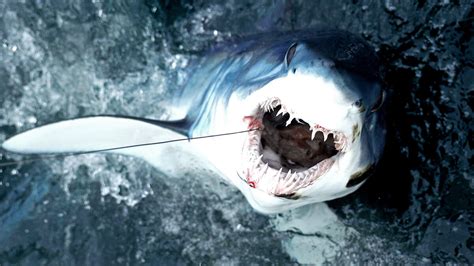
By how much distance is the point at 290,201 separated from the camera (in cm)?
179

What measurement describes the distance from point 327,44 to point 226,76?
0.50 meters

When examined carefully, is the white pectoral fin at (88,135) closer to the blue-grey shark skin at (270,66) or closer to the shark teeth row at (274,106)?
the blue-grey shark skin at (270,66)

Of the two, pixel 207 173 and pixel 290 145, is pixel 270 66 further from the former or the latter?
pixel 207 173

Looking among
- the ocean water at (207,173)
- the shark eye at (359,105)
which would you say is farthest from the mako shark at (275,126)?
the ocean water at (207,173)

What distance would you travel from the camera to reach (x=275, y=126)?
180 centimetres

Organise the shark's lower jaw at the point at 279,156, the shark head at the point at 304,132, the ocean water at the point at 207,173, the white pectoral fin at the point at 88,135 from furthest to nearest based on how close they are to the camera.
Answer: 1. the ocean water at the point at 207,173
2. the white pectoral fin at the point at 88,135
3. the shark's lower jaw at the point at 279,156
4. the shark head at the point at 304,132

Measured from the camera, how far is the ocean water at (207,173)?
229 cm

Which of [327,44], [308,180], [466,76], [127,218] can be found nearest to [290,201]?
[308,180]

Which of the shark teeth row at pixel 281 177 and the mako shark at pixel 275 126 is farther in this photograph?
the shark teeth row at pixel 281 177

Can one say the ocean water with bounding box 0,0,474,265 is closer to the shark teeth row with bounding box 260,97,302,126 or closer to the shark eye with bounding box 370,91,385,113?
the shark eye with bounding box 370,91,385,113

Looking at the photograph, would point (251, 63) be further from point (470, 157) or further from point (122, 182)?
point (470, 157)

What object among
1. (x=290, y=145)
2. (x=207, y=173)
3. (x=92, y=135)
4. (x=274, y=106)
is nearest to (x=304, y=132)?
(x=290, y=145)

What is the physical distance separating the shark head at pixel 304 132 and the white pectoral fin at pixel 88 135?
23 centimetres

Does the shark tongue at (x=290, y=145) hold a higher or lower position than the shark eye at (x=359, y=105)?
lower
